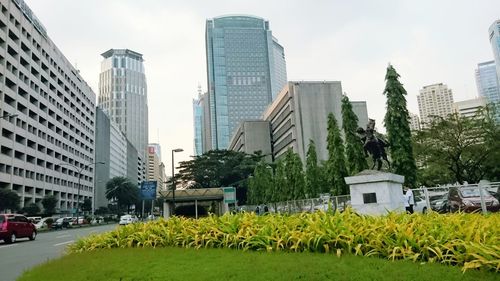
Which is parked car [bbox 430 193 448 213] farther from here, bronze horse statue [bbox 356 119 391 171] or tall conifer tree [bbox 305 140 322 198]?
tall conifer tree [bbox 305 140 322 198]

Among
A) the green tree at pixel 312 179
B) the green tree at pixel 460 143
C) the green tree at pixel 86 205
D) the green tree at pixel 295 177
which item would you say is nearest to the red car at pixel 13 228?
the green tree at pixel 312 179

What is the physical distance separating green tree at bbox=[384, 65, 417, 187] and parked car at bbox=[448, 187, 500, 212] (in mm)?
13918

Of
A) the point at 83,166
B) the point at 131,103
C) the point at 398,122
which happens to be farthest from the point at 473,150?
the point at 131,103

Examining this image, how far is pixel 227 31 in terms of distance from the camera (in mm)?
169500

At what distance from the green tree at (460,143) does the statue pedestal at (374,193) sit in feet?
86.4

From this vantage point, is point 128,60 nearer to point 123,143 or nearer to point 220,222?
point 123,143

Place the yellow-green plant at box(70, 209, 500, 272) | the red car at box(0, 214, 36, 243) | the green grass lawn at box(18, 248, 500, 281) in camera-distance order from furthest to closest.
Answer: the red car at box(0, 214, 36, 243) → the yellow-green plant at box(70, 209, 500, 272) → the green grass lawn at box(18, 248, 500, 281)

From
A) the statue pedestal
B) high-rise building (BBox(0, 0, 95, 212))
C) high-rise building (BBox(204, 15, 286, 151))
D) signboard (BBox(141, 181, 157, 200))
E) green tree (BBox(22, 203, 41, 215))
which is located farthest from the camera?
high-rise building (BBox(204, 15, 286, 151))

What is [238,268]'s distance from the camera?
615 centimetres

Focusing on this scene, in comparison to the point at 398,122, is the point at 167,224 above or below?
below

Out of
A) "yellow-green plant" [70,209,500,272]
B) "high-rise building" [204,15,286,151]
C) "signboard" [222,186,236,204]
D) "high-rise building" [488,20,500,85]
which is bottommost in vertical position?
"yellow-green plant" [70,209,500,272]

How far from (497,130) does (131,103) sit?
178 metres

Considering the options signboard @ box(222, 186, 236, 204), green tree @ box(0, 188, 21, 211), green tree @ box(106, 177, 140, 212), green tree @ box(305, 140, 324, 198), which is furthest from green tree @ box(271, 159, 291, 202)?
green tree @ box(106, 177, 140, 212)

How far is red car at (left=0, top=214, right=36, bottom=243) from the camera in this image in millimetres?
22609
